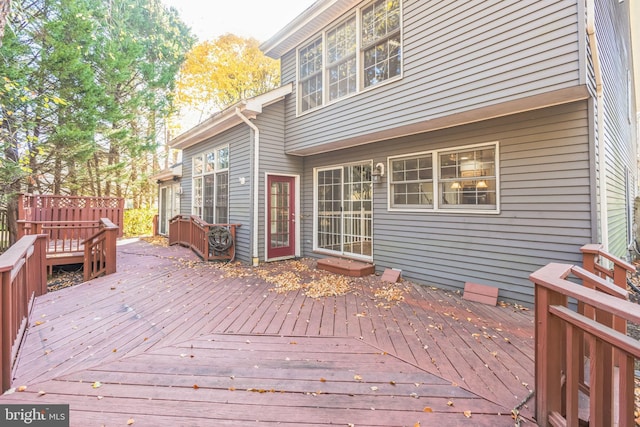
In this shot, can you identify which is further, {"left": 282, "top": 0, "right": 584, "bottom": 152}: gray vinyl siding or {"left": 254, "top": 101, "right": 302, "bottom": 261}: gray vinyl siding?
{"left": 254, "top": 101, "right": 302, "bottom": 261}: gray vinyl siding

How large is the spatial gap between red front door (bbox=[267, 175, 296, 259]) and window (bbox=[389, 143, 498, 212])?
2.65 meters

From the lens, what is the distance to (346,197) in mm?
6480

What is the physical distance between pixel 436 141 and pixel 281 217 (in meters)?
3.82

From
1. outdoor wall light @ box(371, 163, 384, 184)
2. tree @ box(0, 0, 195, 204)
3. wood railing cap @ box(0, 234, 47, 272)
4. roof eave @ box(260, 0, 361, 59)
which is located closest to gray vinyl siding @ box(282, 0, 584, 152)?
outdoor wall light @ box(371, 163, 384, 184)

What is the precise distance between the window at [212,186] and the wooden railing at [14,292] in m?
3.68

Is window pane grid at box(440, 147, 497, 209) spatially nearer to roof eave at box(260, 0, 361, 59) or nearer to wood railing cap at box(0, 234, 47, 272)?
roof eave at box(260, 0, 361, 59)

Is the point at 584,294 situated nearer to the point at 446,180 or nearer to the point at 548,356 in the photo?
the point at 548,356

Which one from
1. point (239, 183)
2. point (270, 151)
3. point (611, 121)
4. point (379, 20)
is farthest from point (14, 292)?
point (611, 121)

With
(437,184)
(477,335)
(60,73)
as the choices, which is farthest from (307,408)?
(60,73)

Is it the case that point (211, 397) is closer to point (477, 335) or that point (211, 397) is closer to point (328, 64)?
point (477, 335)

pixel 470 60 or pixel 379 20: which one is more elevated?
pixel 379 20

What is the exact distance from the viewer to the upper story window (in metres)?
4.93

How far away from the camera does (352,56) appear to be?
557cm

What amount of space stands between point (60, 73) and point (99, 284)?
7231 mm
